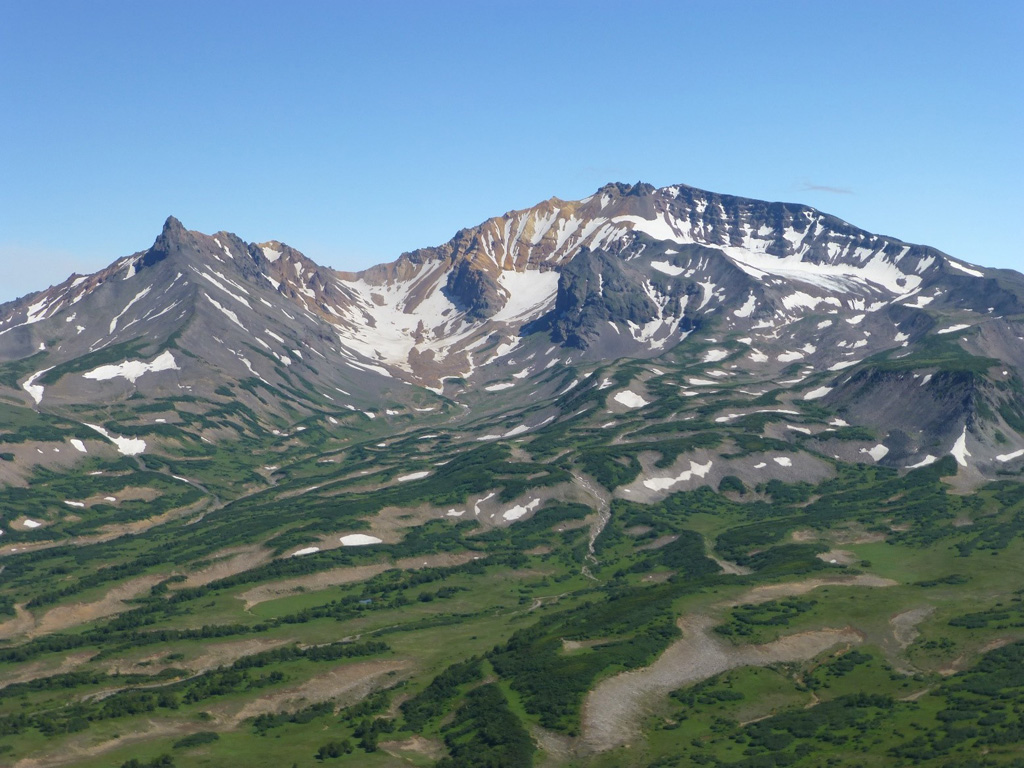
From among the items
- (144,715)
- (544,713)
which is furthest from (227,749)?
(544,713)

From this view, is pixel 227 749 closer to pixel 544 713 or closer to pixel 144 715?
pixel 144 715

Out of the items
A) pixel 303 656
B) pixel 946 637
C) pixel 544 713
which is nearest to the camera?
pixel 544 713

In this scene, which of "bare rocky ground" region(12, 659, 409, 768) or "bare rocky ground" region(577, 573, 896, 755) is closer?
"bare rocky ground" region(12, 659, 409, 768)

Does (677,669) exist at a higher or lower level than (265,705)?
lower

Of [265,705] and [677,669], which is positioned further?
[677,669]

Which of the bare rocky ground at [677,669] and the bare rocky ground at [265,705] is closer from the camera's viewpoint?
the bare rocky ground at [265,705]

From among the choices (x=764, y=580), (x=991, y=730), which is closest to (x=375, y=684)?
(x=764, y=580)

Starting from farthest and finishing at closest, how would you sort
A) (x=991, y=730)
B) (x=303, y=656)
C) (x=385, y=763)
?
(x=303, y=656), (x=385, y=763), (x=991, y=730)

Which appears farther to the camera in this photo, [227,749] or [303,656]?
[303,656]

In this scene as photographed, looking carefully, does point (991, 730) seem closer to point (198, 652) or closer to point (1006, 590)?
point (1006, 590)
